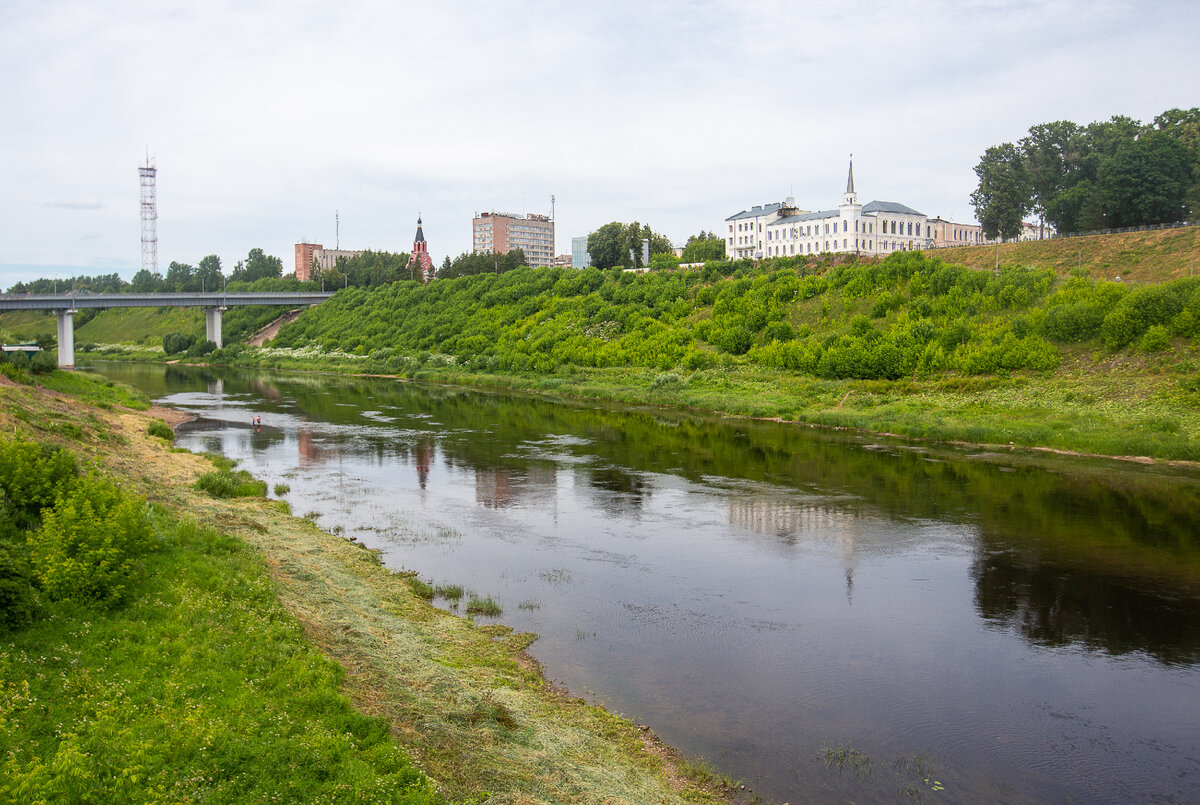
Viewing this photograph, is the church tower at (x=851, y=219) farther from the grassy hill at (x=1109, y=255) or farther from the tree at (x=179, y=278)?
the tree at (x=179, y=278)

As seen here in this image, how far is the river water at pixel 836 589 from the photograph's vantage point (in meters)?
12.3

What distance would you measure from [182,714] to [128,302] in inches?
4023

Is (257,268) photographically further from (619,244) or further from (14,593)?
(14,593)

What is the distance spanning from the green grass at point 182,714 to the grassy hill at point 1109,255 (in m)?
59.4

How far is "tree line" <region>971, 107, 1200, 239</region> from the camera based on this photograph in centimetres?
6694

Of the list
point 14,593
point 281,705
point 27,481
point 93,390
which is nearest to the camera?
point 281,705

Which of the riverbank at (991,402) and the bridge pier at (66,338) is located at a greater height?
the bridge pier at (66,338)

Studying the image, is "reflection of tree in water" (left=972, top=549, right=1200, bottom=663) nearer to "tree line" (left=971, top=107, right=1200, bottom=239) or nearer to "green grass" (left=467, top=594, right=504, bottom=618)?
"green grass" (left=467, top=594, right=504, bottom=618)

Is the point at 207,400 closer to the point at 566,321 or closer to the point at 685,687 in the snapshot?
the point at 566,321

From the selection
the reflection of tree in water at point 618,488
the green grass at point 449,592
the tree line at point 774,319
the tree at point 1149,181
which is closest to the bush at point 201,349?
the tree line at point 774,319

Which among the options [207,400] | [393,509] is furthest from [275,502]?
[207,400]

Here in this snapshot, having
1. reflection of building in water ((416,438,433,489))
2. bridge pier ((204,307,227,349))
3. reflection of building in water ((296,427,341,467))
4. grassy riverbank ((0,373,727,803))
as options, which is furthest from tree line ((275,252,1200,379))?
grassy riverbank ((0,373,727,803))

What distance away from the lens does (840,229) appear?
316 ft

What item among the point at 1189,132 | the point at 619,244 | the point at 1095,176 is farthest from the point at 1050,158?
the point at 619,244
